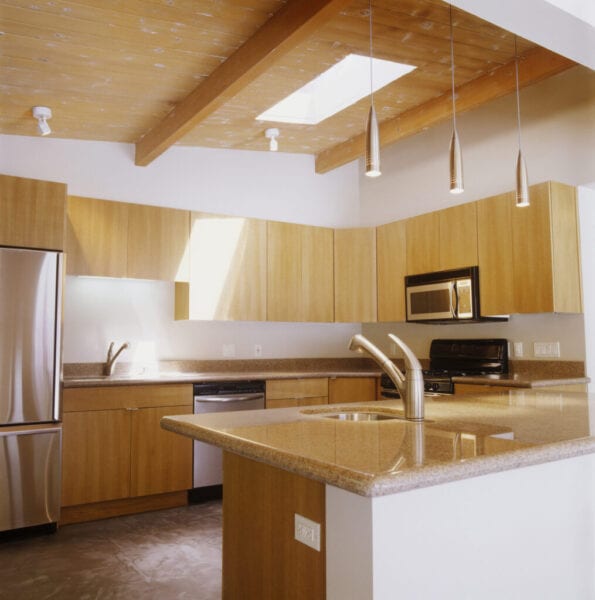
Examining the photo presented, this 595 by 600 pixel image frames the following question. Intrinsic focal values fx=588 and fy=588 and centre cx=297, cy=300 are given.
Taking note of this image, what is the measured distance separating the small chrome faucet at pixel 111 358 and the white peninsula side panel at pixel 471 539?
3162 millimetres

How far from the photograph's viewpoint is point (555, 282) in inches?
154

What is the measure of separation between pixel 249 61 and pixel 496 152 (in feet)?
7.76

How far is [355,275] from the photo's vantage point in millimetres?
5387

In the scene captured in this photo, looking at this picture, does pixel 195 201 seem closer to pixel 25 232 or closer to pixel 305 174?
pixel 305 174

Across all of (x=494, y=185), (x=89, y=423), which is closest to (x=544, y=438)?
(x=89, y=423)

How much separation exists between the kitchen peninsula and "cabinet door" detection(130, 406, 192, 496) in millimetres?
2124

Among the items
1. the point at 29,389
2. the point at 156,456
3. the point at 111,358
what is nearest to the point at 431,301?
the point at 156,456

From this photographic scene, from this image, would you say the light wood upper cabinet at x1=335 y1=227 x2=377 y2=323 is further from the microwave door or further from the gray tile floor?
the gray tile floor

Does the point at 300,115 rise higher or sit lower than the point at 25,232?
higher

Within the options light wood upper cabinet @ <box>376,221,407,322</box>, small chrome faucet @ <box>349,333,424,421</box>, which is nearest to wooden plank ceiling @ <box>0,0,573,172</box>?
light wood upper cabinet @ <box>376,221,407,322</box>

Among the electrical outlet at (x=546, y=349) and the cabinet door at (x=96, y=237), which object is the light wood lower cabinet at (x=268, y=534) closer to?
the cabinet door at (x=96, y=237)

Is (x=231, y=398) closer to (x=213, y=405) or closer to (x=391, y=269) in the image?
(x=213, y=405)

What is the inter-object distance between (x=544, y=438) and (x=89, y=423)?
3066 mm

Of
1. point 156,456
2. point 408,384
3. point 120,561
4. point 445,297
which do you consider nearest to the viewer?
point 408,384
